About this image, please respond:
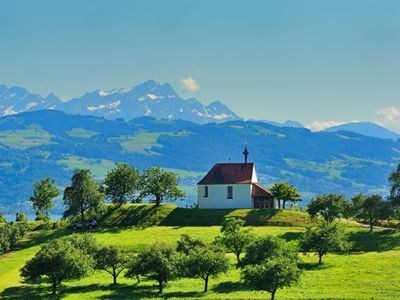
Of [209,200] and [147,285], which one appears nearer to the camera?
[147,285]

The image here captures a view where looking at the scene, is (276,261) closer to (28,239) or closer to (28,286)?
(28,286)

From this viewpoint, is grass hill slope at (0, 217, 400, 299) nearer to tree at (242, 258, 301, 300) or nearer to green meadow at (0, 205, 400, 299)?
green meadow at (0, 205, 400, 299)

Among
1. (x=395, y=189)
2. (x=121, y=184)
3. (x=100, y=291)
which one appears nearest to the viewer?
(x=100, y=291)

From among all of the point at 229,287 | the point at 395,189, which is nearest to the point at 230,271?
the point at 229,287

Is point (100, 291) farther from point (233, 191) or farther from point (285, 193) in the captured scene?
point (285, 193)

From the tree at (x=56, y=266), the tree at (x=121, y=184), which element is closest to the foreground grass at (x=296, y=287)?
the tree at (x=56, y=266)

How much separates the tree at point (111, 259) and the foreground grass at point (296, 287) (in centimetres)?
249

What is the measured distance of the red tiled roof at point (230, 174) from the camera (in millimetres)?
142125

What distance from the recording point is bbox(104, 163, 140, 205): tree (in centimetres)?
13938

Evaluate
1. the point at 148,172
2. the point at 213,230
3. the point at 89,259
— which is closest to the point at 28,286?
the point at 89,259

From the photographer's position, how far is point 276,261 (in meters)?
75.2

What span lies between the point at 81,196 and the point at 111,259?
4344 cm

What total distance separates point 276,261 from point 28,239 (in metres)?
66.4

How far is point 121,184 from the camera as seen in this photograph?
139625 millimetres
